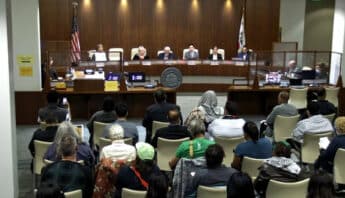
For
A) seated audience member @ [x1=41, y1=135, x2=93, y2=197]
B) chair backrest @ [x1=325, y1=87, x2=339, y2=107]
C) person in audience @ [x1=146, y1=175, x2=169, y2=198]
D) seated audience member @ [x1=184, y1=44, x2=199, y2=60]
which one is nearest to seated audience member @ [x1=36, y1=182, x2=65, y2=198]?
person in audience @ [x1=146, y1=175, x2=169, y2=198]

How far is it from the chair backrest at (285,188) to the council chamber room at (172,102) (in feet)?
0.04

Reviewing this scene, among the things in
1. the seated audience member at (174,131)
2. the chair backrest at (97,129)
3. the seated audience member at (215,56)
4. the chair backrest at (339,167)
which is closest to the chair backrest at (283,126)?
the chair backrest at (339,167)

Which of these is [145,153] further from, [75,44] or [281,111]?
[75,44]

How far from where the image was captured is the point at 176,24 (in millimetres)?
17203

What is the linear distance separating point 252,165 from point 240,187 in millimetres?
1280

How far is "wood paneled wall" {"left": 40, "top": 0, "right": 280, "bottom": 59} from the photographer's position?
16781mm

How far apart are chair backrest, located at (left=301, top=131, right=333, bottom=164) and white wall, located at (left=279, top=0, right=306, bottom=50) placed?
10.4 metres

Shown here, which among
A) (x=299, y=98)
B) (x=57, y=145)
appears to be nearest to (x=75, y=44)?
(x=299, y=98)

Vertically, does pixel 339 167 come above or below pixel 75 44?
below

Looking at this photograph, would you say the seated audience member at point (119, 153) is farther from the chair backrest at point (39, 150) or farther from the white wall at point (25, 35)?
the white wall at point (25, 35)

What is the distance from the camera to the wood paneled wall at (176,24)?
16.8 meters

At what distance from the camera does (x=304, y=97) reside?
10.5 metres

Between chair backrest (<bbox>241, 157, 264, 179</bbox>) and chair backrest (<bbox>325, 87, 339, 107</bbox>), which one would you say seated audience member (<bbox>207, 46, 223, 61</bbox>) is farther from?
chair backrest (<bbox>241, 157, 264, 179</bbox>)

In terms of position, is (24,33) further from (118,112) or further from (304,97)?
(304,97)
